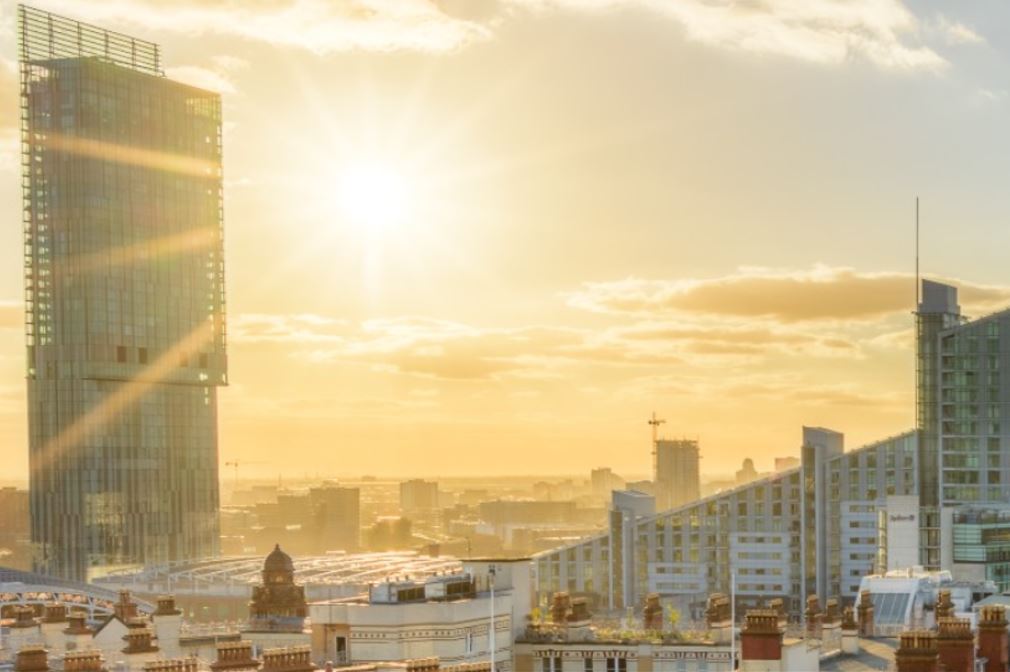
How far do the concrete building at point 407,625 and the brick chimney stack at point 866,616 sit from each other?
27.1 m

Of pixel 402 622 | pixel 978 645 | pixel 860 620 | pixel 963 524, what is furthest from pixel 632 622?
pixel 963 524

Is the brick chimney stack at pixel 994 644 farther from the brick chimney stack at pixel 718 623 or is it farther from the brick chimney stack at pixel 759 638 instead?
the brick chimney stack at pixel 718 623

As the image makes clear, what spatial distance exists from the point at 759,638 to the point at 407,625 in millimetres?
20884

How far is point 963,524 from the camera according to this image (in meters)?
198

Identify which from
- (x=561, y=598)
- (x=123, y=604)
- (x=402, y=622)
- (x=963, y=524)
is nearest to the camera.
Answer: (x=402, y=622)

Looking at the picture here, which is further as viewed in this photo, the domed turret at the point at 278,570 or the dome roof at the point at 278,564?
the dome roof at the point at 278,564

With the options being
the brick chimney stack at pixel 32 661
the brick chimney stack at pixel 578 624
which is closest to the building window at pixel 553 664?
the brick chimney stack at pixel 578 624

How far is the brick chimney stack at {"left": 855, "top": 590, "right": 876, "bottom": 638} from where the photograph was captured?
99625 millimetres

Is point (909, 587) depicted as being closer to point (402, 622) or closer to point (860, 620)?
point (860, 620)

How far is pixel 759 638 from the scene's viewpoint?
57.0 m

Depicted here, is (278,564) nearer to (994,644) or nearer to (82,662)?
(82,662)

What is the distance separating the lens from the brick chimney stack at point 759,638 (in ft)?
186

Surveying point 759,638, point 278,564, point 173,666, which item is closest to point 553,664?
point 759,638

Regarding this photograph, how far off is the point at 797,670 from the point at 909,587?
51.1m
